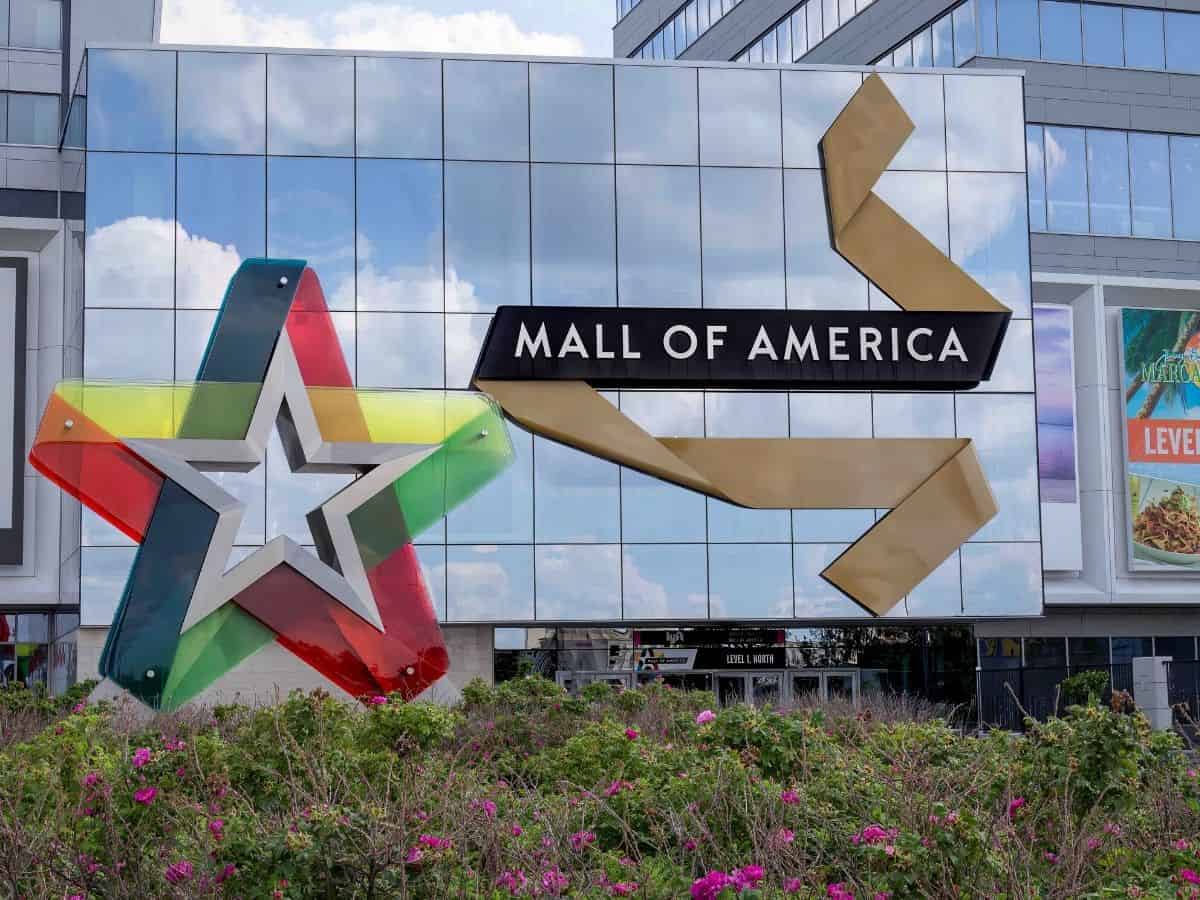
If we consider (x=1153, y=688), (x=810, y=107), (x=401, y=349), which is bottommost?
(x=1153, y=688)

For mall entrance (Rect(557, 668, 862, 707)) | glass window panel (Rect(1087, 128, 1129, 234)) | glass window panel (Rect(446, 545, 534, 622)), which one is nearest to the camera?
glass window panel (Rect(446, 545, 534, 622))

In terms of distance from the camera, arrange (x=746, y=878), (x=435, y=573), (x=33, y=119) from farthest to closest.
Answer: (x=33, y=119) < (x=435, y=573) < (x=746, y=878)

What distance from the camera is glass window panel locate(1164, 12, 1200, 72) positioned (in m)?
47.6

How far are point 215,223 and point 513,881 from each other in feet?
69.9

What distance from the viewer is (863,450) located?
2989 cm

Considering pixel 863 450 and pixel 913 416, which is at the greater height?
pixel 913 416

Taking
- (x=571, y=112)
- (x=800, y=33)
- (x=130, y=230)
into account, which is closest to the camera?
(x=130, y=230)

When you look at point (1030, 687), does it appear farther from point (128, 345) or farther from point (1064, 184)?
point (128, 345)

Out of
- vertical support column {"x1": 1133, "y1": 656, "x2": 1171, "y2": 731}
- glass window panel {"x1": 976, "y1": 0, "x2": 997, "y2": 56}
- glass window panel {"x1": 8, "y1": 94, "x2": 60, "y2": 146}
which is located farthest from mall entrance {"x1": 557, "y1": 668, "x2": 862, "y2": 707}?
glass window panel {"x1": 976, "y1": 0, "x2": 997, "y2": 56}

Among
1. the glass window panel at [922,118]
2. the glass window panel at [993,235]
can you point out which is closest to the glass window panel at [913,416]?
the glass window panel at [993,235]

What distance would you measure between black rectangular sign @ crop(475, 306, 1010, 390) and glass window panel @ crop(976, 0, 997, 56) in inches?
729

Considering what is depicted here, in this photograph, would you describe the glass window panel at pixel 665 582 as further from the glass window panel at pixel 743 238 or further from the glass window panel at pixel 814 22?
the glass window panel at pixel 814 22

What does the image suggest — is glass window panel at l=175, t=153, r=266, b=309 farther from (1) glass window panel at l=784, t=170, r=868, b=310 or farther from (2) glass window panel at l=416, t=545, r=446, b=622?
(1) glass window panel at l=784, t=170, r=868, b=310

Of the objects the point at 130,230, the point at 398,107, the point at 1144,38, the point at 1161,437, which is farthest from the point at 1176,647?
the point at 130,230
